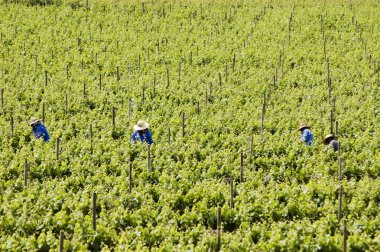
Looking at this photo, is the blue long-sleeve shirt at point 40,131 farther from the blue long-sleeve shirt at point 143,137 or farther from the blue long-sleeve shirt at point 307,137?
the blue long-sleeve shirt at point 307,137

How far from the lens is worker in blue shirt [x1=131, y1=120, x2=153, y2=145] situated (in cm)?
1406

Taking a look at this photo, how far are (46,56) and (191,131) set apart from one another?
35.5ft

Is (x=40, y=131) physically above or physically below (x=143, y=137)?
above

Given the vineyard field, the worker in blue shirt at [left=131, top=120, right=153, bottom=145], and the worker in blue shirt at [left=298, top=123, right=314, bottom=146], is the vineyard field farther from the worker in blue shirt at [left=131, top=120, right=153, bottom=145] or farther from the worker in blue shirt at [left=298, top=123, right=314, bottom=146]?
the worker in blue shirt at [left=131, top=120, right=153, bottom=145]

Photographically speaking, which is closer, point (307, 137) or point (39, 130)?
point (307, 137)

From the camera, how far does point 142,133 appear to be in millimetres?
14195

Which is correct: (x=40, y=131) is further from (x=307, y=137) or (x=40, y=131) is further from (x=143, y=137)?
(x=307, y=137)

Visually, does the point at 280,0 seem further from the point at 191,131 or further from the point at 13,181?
the point at 13,181

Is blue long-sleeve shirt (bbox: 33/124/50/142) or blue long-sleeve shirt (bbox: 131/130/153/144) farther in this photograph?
blue long-sleeve shirt (bbox: 33/124/50/142)

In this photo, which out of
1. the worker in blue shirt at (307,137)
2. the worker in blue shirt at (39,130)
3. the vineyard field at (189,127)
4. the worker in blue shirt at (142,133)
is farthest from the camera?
the worker in blue shirt at (39,130)

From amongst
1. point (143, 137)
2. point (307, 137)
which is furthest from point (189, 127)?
point (307, 137)

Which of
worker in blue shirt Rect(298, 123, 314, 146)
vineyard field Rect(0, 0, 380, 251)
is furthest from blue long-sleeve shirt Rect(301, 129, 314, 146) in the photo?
vineyard field Rect(0, 0, 380, 251)

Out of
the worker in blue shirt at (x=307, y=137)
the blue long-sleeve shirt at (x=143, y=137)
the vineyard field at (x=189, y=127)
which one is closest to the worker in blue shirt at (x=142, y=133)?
the blue long-sleeve shirt at (x=143, y=137)

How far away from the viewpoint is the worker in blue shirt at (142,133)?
14.1 metres
